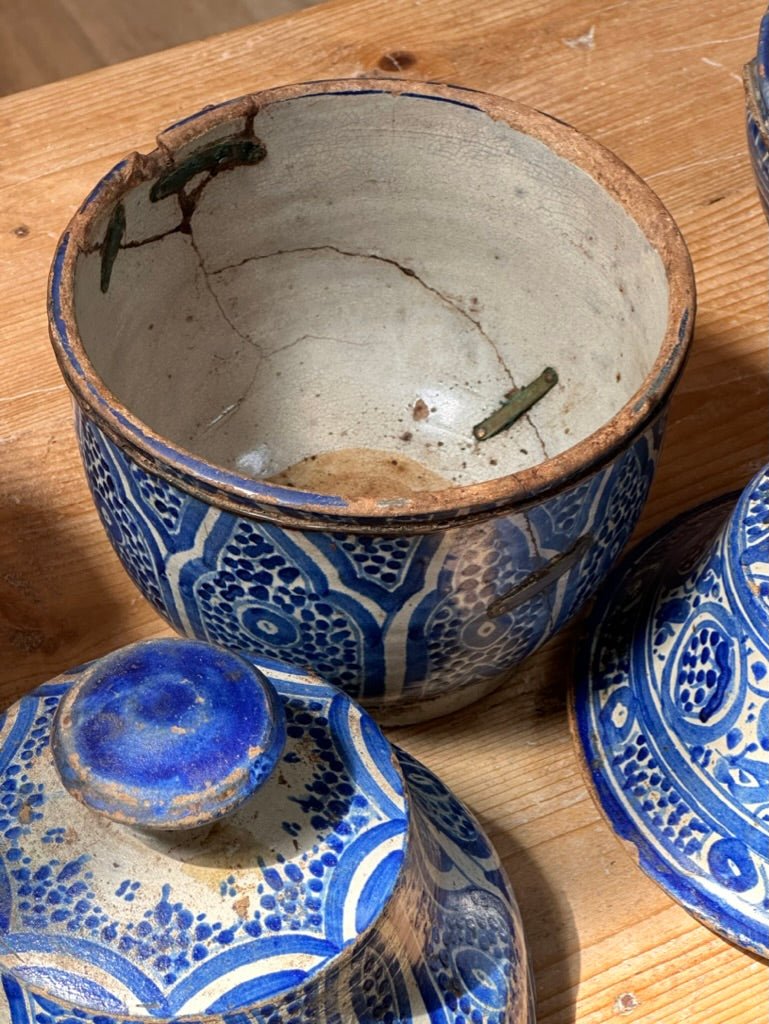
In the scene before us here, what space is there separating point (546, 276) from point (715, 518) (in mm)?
174

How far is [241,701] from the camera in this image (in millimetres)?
585

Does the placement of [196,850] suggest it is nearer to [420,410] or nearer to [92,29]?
[420,410]

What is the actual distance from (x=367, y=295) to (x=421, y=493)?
14.0 inches

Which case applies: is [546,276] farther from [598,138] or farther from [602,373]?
[598,138]

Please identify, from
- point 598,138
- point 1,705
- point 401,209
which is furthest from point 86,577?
point 598,138

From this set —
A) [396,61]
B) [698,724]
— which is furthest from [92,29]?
[698,724]

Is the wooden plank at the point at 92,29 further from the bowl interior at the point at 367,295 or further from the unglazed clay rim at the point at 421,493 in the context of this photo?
the unglazed clay rim at the point at 421,493

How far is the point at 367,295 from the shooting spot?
3.31ft

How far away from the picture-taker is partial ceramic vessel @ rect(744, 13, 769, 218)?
2.18 ft

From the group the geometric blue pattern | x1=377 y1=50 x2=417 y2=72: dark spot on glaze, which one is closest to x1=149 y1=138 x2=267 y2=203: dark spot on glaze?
the geometric blue pattern

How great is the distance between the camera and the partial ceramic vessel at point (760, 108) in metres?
0.66

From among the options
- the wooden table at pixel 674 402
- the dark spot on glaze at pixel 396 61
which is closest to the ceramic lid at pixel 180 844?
the wooden table at pixel 674 402

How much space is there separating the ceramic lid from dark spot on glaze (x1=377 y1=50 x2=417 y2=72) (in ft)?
2.09

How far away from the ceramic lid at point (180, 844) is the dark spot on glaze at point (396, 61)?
64cm
